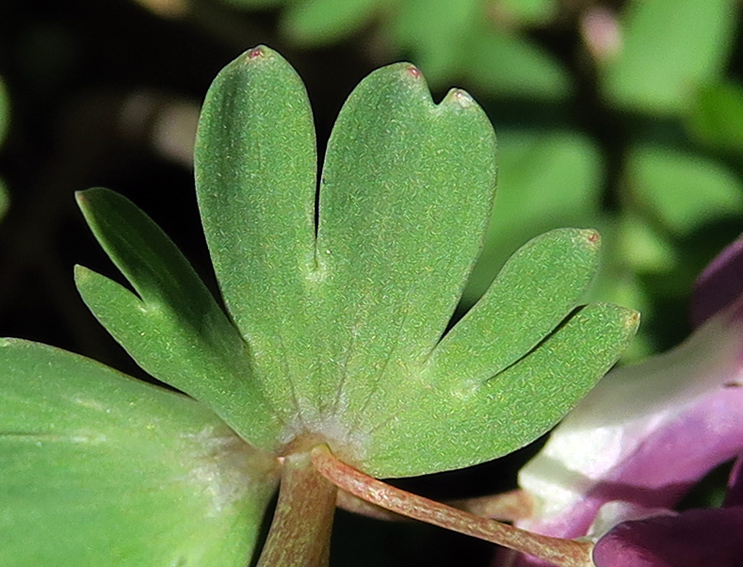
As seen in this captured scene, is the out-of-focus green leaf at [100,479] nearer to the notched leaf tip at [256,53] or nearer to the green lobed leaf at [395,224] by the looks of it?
the green lobed leaf at [395,224]

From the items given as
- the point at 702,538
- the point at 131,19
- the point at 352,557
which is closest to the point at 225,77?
the point at 702,538

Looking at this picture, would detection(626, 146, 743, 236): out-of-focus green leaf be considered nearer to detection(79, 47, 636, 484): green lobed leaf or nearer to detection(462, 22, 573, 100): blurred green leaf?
detection(462, 22, 573, 100): blurred green leaf

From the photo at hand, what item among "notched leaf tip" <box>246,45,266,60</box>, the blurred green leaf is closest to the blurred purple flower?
"notched leaf tip" <box>246,45,266,60</box>

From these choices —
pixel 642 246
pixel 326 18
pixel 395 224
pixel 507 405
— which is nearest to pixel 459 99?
pixel 395 224

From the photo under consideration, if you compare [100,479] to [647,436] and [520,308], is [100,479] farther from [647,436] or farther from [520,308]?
[647,436]

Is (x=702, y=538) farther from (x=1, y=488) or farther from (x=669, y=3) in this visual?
(x=669, y=3)

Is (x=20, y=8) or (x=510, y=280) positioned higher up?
(x=20, y=8)

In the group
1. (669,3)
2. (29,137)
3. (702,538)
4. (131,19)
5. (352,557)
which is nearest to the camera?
(702,538)
